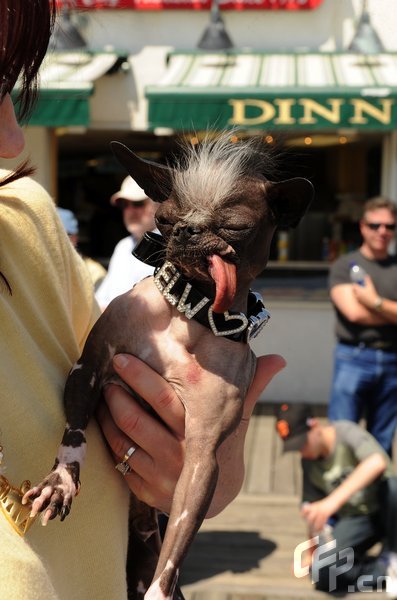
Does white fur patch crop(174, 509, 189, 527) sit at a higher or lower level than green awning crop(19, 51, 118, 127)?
higher

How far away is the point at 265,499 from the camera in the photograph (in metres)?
5.65

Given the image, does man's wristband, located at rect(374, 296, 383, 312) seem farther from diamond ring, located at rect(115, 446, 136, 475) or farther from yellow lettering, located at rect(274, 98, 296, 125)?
diamond ring, located at rect(115, 446, 136, 475)

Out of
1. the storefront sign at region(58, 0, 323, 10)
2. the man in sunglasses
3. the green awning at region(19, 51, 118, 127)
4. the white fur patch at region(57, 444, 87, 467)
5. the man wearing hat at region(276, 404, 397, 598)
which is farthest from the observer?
the storefront sign at region(58, 0, 323, 10)

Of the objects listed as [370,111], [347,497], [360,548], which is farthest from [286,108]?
[360,548]

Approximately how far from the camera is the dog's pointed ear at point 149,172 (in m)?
1.52

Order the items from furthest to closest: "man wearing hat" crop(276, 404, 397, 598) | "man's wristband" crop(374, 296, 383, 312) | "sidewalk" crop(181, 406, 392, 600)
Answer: "man's wristband" crop(374, 296, 383, 312) → "man wearing hat" crop(276, 404, 397, 598) → "sidewalk" crop(181, 406, 392, 600)

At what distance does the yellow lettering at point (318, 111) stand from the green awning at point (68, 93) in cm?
163

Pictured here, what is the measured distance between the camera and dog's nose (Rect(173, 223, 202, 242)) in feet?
4.60

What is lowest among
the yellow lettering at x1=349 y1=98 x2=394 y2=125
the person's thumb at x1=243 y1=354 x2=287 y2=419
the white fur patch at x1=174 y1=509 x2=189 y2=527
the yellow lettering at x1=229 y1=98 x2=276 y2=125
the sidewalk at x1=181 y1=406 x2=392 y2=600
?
the sidewalk at x1=181 y1=406 x2=392 y2=600

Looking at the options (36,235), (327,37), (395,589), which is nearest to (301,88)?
(327,37)

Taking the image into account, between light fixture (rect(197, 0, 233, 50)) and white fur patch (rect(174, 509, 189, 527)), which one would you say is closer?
white fur patch (rect(174, 509, 189, 527))

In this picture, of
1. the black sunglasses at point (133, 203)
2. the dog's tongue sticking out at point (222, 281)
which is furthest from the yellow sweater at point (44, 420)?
the black sunglasses at point (133, 203)

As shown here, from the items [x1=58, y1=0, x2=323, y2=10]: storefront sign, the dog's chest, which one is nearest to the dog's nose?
the dog's chest

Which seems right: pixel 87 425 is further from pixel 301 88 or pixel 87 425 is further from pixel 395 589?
pixel 301 88
